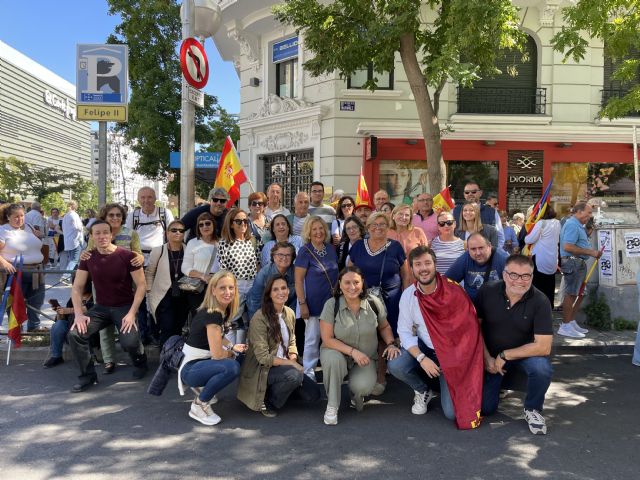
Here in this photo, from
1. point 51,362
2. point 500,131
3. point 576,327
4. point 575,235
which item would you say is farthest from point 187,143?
point 500,131

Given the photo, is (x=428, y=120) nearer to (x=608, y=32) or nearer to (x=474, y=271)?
(x=608, y=32)

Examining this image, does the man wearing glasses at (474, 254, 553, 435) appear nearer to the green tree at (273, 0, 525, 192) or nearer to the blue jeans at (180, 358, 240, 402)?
the blue jeans at (180, 358, 240, 402)

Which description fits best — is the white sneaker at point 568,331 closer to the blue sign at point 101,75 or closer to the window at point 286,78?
the blue sign at point 101,75

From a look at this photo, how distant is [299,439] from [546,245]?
193 inches

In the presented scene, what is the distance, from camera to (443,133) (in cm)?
1320

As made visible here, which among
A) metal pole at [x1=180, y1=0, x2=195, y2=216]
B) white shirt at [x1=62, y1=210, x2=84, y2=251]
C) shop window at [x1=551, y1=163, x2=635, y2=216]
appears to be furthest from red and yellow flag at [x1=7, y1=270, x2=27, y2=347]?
shop window at [x1=551, y1=163, x2=635, y2=216]

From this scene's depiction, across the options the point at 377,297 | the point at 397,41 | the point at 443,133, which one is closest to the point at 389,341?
the point at 377,297

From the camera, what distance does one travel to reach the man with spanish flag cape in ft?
14.1

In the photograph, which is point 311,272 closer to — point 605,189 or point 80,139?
point 605,189

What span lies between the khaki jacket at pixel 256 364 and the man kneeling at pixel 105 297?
1.47 metres

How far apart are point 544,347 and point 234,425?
258 cm

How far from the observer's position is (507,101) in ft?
46.1

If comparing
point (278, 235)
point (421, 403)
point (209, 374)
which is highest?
point (278, 235)

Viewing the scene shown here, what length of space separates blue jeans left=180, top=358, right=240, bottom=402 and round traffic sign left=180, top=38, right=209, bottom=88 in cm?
414
